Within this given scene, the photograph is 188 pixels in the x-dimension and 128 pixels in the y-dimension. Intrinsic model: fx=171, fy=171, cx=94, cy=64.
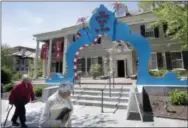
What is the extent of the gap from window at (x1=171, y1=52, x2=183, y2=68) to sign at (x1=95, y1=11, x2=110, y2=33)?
809cm

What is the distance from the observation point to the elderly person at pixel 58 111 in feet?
8.37

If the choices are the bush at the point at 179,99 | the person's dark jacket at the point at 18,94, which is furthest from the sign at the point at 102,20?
the person's dark jacket at the point at 18,94

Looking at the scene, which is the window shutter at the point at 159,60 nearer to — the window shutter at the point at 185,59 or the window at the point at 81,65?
the window shutter at the point at 185,59

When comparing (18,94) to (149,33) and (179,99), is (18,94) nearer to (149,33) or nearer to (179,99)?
(179,99)

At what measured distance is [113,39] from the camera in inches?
380

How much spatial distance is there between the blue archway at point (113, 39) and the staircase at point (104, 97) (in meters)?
1.45

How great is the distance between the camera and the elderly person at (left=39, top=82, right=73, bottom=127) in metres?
2.55

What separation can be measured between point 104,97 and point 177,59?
9.90 meters

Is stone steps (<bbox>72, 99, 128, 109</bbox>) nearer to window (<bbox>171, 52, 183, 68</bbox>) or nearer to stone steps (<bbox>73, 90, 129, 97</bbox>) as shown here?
stone steps (<bbox>73, 90, 129, 97</bbox>)

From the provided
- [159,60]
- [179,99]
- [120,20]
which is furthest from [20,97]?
[120,20]

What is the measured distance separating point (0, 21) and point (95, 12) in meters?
5.21

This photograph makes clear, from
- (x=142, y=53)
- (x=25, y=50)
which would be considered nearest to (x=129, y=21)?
(x=142, y=53)

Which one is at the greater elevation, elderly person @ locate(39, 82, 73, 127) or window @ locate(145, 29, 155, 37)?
window @ locate(145, 29, 155, 37)

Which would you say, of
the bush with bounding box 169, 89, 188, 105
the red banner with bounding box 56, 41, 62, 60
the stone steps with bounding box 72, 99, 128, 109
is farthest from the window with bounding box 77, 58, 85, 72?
the bush with bounding box 169, 89, 188, 105
